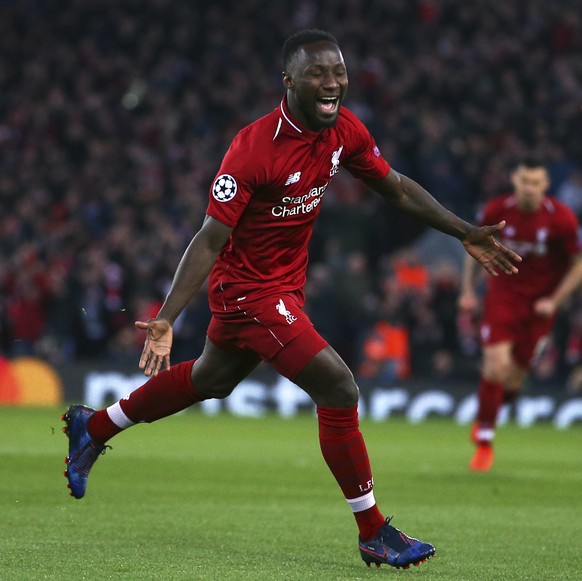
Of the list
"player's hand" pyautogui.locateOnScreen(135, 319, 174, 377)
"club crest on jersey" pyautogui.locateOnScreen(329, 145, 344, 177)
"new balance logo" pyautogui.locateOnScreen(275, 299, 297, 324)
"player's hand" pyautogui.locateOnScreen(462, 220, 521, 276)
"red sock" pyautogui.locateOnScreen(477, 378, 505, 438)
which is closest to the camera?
"player's hand" pyautogui.locateOnScreen(135, 319, 174, 377)

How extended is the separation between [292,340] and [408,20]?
18588mm

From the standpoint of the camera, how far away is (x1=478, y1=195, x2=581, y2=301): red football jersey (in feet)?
34.8

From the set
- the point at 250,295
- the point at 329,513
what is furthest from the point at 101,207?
the point at 250,295

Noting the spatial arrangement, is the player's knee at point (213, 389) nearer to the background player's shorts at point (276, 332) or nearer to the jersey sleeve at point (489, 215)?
the background player's shorts at point (276, 332)

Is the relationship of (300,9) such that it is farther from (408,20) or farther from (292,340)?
(292,340)

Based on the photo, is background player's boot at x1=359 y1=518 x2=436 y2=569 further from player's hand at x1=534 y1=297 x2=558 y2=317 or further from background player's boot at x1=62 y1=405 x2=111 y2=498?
player's hand at x1=534 y1=297 x2=558 y2=317

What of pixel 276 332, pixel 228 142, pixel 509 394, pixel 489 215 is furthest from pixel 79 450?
pixel 228 142

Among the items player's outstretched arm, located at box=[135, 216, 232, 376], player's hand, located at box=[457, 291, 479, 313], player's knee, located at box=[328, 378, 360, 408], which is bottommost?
player's knee, located at box=[328, 378, 360, 408]

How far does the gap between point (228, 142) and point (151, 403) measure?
53.2 ft

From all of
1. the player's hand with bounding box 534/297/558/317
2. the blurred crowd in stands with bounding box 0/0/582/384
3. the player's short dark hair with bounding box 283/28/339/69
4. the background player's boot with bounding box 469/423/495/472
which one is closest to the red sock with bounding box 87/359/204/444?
the player's short dark hair with bounding box 283/28/339/69

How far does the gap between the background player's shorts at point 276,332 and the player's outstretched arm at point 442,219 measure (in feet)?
2.47

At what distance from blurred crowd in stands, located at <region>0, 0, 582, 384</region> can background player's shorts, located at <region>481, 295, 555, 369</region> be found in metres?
5.85

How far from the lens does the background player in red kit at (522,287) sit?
10.5 metres

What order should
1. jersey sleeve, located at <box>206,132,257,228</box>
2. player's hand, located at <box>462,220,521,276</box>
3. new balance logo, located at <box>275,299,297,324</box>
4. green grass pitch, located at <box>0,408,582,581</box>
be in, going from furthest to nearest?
player's hand, located at <box>462,220,521,276</box> < new balance logo, located at <box>275,299,297,324</box> < jersey sleeve, located at <box>206,132,257,228</box> < green grass pitch, located at <box>0,408,582,581</box>
